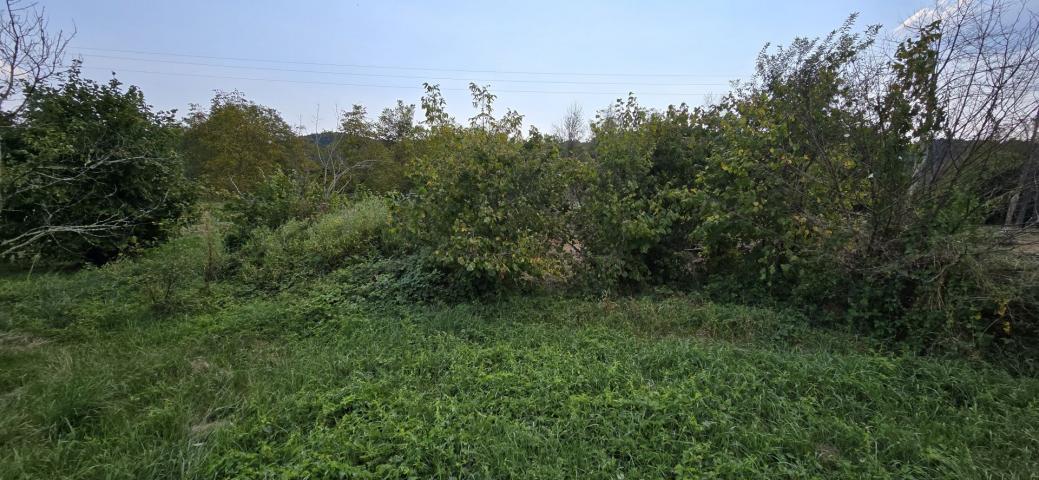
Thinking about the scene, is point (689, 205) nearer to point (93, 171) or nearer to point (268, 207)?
point (268, 207)

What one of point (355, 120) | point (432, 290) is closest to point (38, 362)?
point (432, 290)

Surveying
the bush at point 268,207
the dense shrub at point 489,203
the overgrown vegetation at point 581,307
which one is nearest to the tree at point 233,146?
the bush at point 268,207

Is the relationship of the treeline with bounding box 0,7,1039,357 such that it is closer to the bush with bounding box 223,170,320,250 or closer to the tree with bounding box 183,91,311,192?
the bush with bounding box 223,170,320,250

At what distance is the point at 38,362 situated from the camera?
3252mm

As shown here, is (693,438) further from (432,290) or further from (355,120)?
(355,120)

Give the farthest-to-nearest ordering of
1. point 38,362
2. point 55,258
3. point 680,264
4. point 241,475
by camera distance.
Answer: point 55,258 → point 680,264 → point 38,362 → point 241,475

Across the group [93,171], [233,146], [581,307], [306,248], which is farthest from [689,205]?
[233,146]

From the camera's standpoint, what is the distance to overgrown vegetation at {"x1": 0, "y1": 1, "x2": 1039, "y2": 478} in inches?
90.4

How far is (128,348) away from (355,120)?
66.0ft

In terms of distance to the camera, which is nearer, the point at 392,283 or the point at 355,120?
the point at 392,283

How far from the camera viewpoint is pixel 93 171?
6168 mm

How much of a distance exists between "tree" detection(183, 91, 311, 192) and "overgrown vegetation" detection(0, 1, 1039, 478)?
10.2 metres

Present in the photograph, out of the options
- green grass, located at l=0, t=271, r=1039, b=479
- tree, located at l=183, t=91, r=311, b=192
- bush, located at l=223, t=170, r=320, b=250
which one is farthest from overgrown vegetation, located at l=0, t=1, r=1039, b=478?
tree, located at l=183, t=91, r=311, b=192

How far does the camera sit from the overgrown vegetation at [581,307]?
230cm
